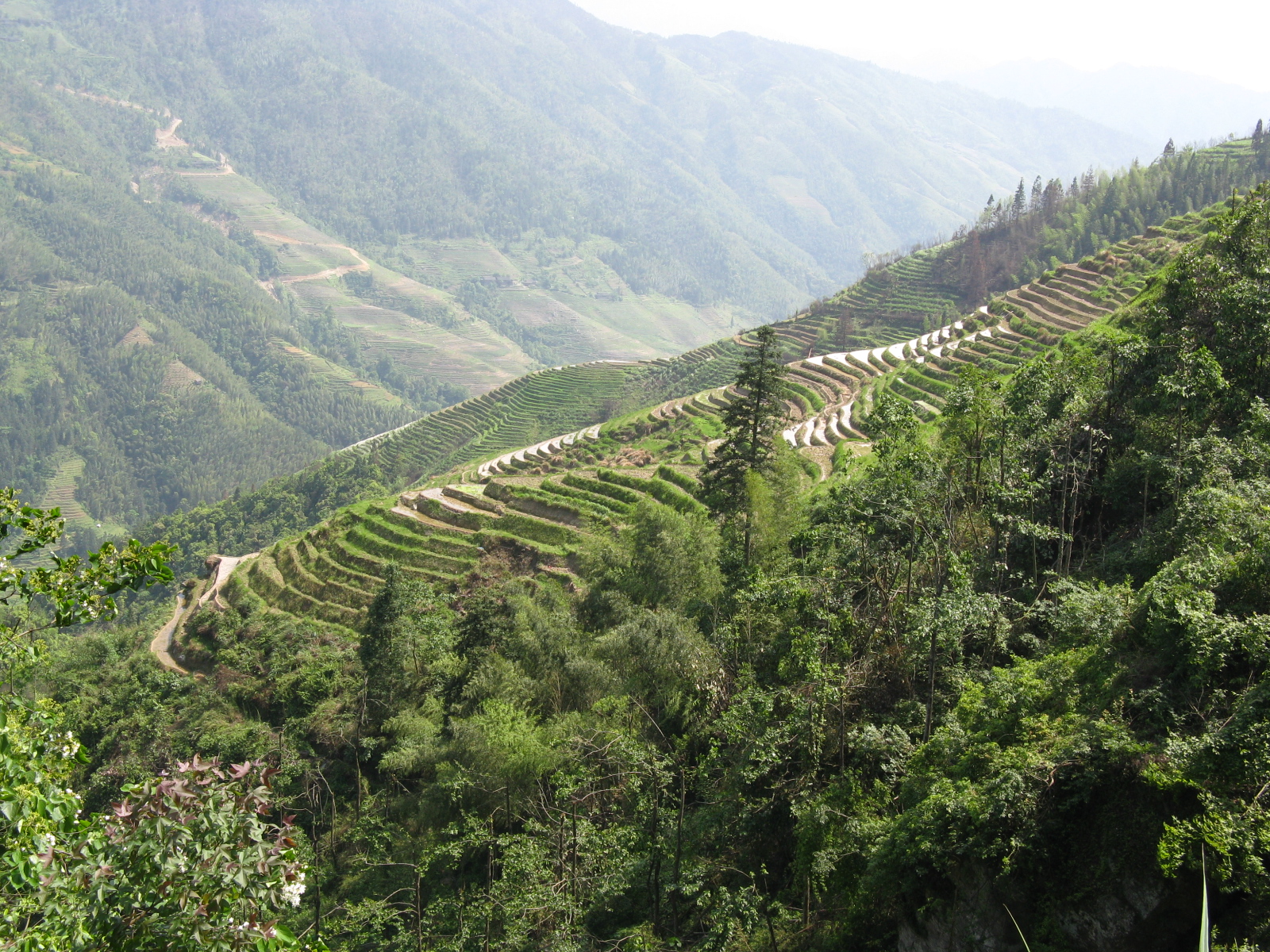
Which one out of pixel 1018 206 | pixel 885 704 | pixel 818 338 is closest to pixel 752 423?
pixel 885 704

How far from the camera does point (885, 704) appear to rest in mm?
20969

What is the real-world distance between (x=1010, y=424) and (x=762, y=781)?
502 inches

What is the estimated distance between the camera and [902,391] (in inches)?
2766

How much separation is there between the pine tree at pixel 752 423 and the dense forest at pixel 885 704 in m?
0.17

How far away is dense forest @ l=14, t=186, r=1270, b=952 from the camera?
527 inches

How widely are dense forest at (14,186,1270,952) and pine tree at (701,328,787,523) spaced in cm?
17

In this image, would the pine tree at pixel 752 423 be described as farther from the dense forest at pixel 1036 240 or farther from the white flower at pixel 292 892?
the dense forest at pixel 1036 240

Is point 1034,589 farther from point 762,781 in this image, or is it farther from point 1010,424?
point 762,781

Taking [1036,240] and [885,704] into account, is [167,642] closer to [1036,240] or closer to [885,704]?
[885,704]

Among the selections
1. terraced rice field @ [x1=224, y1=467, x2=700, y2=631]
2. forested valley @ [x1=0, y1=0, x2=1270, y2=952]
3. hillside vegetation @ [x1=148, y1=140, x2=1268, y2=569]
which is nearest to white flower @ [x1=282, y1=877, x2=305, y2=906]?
forested valley @ [x1=0, y1=0, x2=1270, y2=952]

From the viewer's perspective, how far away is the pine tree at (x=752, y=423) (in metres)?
37.0

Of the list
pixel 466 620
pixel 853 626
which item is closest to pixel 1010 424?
pixel 853 626

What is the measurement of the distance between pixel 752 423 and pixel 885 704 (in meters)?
18.3

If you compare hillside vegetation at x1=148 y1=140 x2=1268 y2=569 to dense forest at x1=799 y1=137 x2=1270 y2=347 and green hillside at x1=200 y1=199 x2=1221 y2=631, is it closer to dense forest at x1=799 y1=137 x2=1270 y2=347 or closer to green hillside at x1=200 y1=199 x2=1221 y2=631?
dense forest at x1=799 y1=137 x2=1270 y2=347
